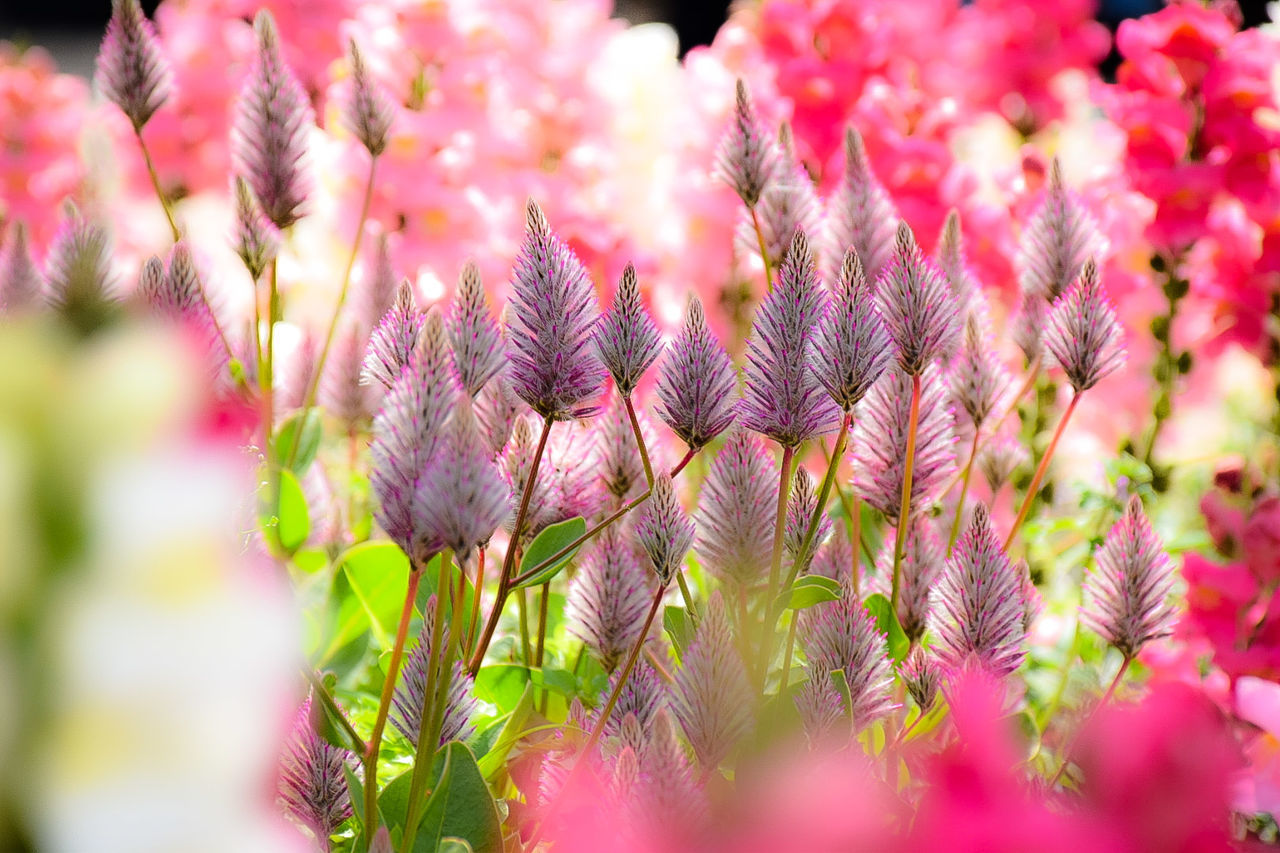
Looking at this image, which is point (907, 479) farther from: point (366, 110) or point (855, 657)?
point (366, 110)

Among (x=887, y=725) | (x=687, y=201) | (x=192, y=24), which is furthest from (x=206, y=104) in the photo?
(x=887, y=725)

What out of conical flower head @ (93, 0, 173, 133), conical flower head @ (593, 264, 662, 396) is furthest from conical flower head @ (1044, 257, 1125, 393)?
conical flower head @ (93, 0, 173, 133)

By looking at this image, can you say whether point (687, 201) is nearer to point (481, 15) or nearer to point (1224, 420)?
point (481, 15)

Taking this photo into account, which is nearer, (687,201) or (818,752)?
(818,752)

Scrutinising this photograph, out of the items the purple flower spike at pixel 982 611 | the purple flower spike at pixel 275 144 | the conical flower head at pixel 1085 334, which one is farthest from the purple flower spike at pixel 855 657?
the purple flower spike at pixel 275 144

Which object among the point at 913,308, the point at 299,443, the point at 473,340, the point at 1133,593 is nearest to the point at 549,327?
the point at 473,340

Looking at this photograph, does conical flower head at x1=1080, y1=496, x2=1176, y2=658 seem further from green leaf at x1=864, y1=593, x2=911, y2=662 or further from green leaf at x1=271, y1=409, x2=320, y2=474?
green leaf at x1=271, y1=409, x2=320, y2=474
